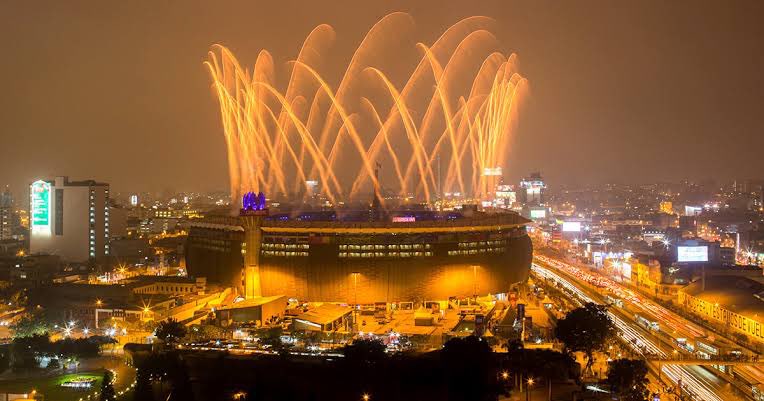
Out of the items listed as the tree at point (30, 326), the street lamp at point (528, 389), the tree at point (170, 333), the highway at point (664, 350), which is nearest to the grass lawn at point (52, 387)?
the tree at point (170, 333)

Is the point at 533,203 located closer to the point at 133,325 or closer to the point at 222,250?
the point at 222,250

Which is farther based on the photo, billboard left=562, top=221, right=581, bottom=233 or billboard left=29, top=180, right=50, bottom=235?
billboard left=562, top=221, right=581, bottom=233

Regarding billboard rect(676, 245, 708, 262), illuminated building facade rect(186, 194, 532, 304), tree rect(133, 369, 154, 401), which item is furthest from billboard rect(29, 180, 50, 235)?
billboard rect(676, 245, 708, 262)

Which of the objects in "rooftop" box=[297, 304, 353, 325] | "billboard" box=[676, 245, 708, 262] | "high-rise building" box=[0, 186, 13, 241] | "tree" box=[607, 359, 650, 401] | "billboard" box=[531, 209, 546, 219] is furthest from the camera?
"billboard" box=[531, 209, 546, 219]

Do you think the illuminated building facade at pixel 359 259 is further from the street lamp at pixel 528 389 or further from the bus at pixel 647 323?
the street lamp at pixel 528 389

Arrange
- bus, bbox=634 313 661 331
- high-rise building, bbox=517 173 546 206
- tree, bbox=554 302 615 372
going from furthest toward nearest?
1. high-rise building, bbox=517 173 546 206
2. bus, bbox=634 313 661 331
3. tree, bbox=554 302 615 372

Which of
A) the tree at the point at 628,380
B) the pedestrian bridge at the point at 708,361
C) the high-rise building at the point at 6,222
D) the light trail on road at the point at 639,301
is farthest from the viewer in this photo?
the high-rise building at the point at 6,222

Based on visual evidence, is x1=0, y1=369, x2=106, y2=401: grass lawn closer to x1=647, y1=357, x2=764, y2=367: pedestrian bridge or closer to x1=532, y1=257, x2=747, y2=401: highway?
x1=532, y1=257, x2=747, y2=401: highway
